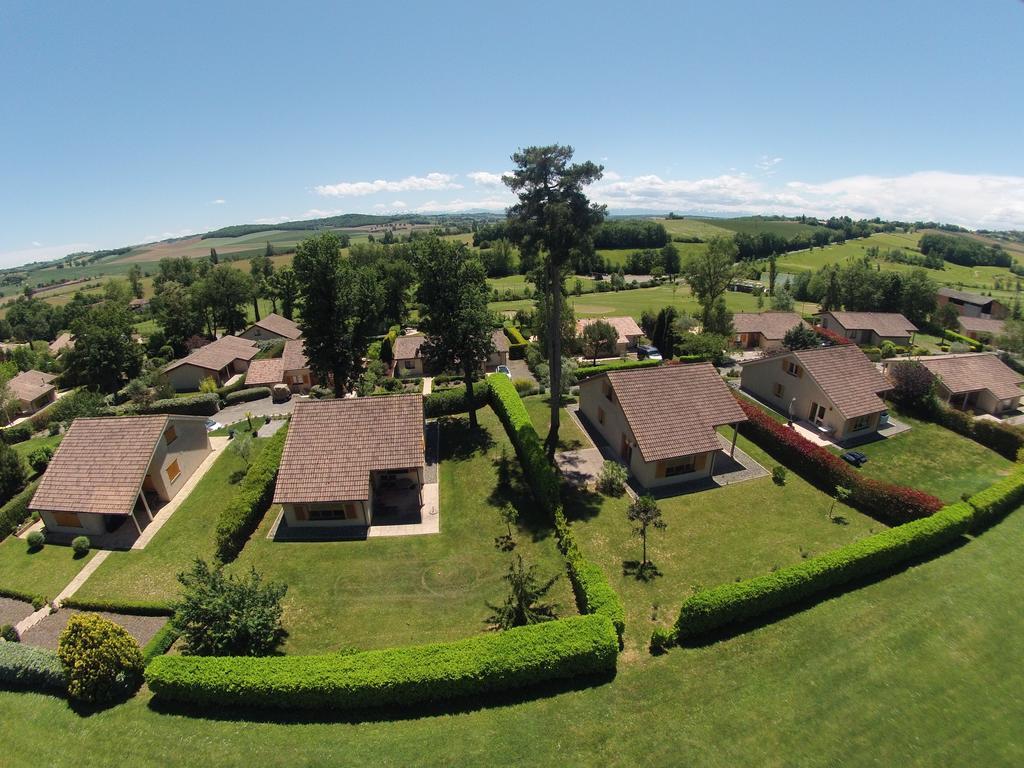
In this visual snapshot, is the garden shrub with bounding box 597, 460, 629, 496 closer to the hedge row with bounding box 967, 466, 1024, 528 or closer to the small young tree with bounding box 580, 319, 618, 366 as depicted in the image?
the hedge row with bounding box 967, 466, 1024, 528

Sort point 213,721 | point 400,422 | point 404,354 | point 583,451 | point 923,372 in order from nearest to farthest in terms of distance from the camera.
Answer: point 213,721 < point 400,422 < point 583,451 < point 923,372 < point 404,354

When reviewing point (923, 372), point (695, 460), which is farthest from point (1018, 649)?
point (923, 372)

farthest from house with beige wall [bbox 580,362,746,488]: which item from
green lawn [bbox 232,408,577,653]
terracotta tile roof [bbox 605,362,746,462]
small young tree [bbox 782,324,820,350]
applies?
small young tree [bbox 782,324,820,350]

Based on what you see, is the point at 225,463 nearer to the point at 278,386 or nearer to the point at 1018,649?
the point at 278,386

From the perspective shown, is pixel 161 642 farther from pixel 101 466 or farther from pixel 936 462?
pixel 936 462

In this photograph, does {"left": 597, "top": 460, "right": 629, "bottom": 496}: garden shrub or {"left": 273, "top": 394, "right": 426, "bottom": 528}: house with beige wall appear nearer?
{"left": 273, "top": 394, "right": 426, "bottom": 528}: house with beige wall

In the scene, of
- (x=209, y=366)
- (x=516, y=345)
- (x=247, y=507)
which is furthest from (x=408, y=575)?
(x=209, y=366)
